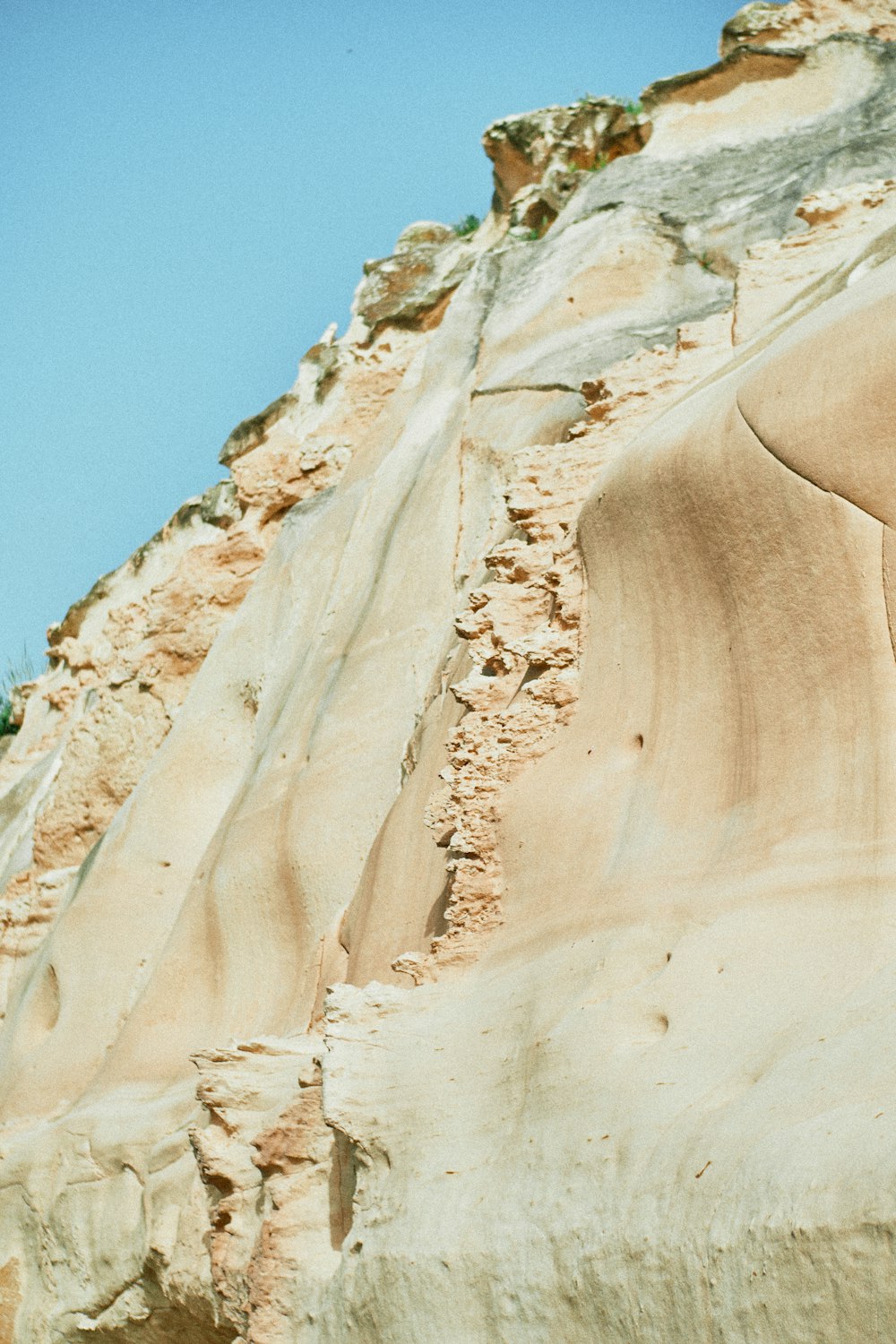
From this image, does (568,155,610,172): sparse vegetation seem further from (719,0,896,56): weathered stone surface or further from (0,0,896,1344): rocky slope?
(0,0,896,1344): rocky slope

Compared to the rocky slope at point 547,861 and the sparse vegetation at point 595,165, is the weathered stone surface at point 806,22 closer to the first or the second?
the rocky slope at point 547,861

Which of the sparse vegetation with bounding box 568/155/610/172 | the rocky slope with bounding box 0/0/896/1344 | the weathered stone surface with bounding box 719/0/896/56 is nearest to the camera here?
the rocky slope with bounding box 0/0/896/1344

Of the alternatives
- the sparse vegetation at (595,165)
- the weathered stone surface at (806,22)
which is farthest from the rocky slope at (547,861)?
the sparse vegetation at (595,165)

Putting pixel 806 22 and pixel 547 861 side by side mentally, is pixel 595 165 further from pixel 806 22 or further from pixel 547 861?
pixel 547 861

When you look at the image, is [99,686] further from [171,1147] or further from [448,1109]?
[448,1109]

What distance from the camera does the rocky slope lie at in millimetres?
2967

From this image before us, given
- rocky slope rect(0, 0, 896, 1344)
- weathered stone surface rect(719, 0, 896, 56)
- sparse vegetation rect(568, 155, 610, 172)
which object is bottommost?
rocky slope rect(0, 0, 896, 1344)

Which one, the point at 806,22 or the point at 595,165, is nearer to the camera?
the point at 806,22

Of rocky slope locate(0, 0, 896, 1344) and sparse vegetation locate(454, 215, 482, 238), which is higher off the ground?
sparse vegetation locate(454, 215, 482, 238)

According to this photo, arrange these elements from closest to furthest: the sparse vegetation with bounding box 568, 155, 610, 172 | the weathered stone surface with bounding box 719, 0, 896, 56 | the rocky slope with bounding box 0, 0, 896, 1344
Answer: the rocky slope with bounding box 0, 0, 896, 1344, the weathered stone surface with bounding box 719, 0, 896, 56, the sparse vegetation with bounding box 568, 155, 610, 172

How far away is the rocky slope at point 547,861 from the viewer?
2.97 metres

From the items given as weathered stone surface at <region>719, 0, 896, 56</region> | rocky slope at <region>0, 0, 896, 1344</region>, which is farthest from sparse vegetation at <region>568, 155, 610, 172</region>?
rocky slope at <region>0, 0, 896, 1344</region>

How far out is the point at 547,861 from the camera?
4055 millimetres

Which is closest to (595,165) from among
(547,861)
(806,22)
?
(806,22)
